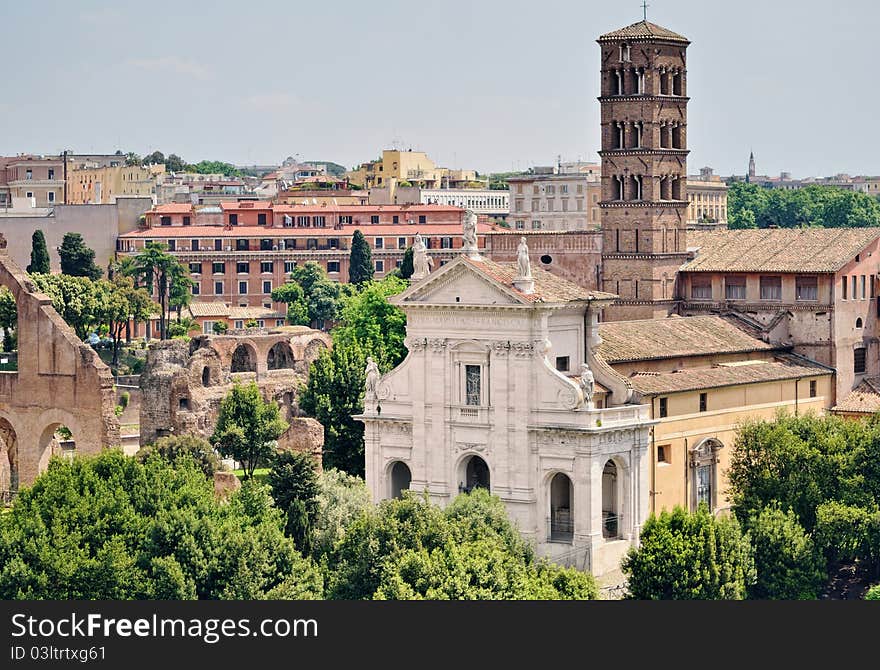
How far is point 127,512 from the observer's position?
66312mm

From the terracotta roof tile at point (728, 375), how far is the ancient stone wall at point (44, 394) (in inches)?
998

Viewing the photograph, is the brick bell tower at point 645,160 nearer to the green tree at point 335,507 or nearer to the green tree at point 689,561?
the green tree at point 335,507

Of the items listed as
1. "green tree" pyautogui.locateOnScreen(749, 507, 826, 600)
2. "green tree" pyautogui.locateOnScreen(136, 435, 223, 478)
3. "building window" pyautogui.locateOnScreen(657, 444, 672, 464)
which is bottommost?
"green tree" pyautogui.locateOnScreen(749, 507, 826, 600)

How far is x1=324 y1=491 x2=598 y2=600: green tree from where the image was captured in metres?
60.6

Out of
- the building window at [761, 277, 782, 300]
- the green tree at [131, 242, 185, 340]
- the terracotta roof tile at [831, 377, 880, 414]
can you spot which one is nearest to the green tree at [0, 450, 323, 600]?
the terracotta roof tile at [831, 377, 880, 414]

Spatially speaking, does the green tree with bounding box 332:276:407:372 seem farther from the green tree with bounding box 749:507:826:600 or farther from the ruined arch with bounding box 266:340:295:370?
the green tree with bounding box 749:507:826:600

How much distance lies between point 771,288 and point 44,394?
2937cm

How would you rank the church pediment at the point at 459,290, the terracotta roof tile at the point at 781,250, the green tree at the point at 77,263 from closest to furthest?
the church pediment at the point at 459,290
the terracotta roof tile at the point at 781,250
the green tree at the point at 77,263

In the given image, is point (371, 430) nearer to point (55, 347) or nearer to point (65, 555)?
point (65, 555)

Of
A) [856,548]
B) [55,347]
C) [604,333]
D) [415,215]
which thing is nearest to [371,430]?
[604,333]

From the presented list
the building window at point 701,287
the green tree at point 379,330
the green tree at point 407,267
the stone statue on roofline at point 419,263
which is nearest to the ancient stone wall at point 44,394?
the green tree at point 379,330

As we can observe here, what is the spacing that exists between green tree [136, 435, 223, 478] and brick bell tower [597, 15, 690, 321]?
1660 cm

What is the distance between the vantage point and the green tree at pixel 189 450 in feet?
284

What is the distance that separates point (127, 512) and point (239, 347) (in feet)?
202
